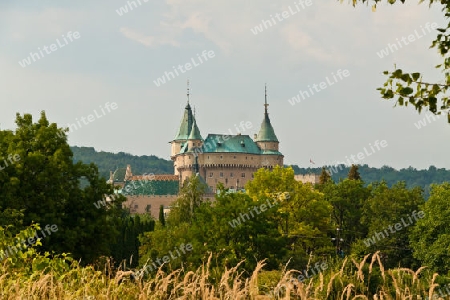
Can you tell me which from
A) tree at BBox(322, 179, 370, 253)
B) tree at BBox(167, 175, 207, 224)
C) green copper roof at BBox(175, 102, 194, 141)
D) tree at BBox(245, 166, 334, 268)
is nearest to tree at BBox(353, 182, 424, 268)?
tree at BBox(322, 179, 370, 253)

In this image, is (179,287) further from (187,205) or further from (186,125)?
(186,125)

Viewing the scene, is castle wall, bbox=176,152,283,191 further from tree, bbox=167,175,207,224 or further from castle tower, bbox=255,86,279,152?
tree, bbox=167,175,207,224

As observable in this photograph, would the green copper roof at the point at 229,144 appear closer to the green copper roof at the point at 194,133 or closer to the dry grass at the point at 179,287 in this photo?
the green copper roof at the point at 194,133

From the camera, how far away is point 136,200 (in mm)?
164500

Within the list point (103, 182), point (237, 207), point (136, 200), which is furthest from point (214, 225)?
point (136, 200)

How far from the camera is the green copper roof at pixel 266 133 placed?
17412 centimetres

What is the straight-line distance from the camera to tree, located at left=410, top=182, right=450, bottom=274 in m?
52.9

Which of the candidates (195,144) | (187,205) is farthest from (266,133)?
(187,205)

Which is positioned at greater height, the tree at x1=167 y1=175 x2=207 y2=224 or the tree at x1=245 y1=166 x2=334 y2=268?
the tree at x1=167 y1=175 x2=207 y2=224

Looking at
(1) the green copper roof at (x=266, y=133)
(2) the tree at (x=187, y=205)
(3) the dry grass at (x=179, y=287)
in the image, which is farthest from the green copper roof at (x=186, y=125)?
(3) the dry grass at (x=179, y=287)

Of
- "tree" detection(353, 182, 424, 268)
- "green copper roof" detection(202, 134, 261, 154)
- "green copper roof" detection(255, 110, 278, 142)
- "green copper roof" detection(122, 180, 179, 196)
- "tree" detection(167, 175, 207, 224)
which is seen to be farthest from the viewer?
"green copper roof" detection(255, 110, 278, 142)

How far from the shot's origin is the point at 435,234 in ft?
184

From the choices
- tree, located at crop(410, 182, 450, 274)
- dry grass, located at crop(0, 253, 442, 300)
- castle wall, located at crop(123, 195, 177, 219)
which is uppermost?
castle wall, located at crop(123, 195, 177, 219)

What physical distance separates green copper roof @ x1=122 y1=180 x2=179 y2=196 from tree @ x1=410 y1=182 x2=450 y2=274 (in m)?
112
